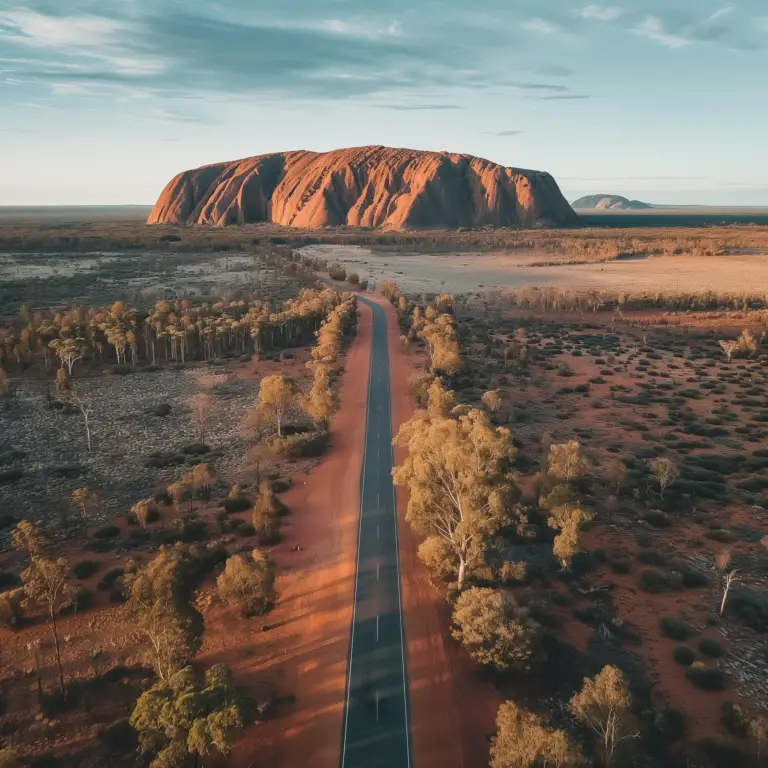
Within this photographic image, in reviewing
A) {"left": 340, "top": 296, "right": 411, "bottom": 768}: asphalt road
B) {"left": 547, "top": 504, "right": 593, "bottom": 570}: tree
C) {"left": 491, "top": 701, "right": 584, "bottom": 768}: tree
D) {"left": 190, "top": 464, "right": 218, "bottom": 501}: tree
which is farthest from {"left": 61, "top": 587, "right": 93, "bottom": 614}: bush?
{"left": 547, "top": 504, "right": 593, "bottom": 570}: tree

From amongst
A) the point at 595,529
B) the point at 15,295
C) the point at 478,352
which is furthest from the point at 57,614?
the point at 15,295

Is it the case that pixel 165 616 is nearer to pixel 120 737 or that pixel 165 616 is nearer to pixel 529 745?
pixel 120 737

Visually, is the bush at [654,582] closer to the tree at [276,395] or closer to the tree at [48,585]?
the tree at [48,585]

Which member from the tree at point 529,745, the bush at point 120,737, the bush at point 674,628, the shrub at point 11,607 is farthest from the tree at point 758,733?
the shrub at point 11,607

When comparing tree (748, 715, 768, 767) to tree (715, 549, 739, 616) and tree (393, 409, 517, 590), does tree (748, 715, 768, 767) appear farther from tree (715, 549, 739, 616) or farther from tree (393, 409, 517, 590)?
tree (393, 409, 517, 590)

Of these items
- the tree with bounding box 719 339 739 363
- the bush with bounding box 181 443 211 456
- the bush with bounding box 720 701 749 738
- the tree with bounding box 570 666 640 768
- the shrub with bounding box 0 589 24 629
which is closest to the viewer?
the tree with bounding box 570 666 640 768

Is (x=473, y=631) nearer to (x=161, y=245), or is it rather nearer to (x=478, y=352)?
(x=478, y=352)
